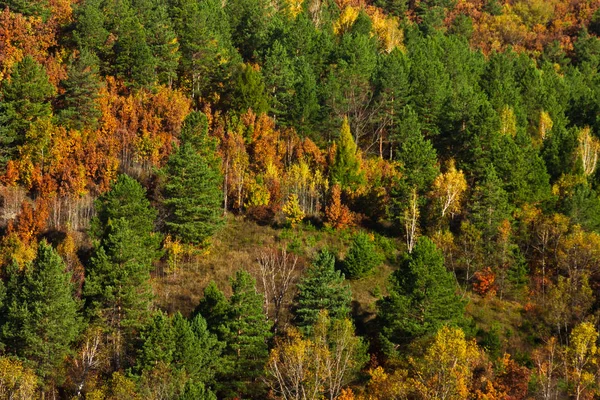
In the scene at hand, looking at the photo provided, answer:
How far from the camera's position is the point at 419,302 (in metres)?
49.0

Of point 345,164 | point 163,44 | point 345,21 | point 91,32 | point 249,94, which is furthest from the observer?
point 345,21

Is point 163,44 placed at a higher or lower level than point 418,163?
higher

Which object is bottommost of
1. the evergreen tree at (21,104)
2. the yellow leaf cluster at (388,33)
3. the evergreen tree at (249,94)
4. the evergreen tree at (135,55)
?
the evergreen tree at (21,104)

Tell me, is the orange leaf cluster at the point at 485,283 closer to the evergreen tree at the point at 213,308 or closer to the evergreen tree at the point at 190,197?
the evergreen tree at the point at 190,197

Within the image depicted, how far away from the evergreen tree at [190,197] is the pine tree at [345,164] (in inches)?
472

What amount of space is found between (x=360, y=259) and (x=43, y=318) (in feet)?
77.0

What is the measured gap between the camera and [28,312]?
4428 cm

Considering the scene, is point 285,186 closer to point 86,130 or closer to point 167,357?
point 86,130

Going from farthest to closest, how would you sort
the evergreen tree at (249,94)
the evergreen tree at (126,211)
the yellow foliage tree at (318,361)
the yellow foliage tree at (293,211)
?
1. the evergreen tree at (249,94)
2. the yellow foliage tree at (293,211)
3. the evergreen tree at (126,211)
4. the yellow foliage tree at (318,361)

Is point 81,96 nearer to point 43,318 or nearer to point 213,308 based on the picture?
point 43,318

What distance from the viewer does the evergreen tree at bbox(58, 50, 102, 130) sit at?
64.4m

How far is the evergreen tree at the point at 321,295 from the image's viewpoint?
1890 inches

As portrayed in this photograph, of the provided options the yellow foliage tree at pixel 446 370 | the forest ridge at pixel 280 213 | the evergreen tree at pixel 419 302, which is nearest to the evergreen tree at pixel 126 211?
the forest ridge at pixel 280 213

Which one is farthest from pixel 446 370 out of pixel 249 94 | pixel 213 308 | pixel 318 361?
pixel 249 94
